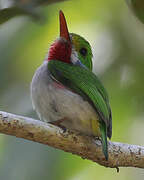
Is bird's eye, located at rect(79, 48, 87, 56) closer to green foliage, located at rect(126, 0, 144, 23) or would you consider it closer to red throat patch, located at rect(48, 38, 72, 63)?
red throat patch, located at rect(48, 38, 72, 63)

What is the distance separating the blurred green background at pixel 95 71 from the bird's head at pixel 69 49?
209 millimetres

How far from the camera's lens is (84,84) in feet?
10.6

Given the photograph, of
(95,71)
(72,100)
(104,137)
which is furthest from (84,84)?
(95,71)

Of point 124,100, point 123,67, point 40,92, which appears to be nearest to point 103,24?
point 123,67

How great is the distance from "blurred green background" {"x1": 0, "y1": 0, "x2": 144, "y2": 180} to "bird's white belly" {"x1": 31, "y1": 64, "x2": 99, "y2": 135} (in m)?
0.61

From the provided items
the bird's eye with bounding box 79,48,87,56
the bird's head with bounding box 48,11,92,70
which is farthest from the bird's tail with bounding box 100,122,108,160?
the bird's eye with bounding box 79,48,87,56

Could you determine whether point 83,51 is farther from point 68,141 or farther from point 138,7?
point 68,141

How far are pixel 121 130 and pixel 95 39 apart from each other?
911 millimetres

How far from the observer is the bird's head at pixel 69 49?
11.8 ft

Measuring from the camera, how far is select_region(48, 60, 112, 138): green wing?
10.2ft

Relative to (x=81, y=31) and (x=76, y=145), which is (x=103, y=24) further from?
(x=76, y=145)

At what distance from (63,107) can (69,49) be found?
615mm

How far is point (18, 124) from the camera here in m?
2.78

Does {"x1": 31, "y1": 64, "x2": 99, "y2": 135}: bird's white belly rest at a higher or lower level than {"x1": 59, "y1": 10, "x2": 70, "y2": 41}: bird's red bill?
lower
